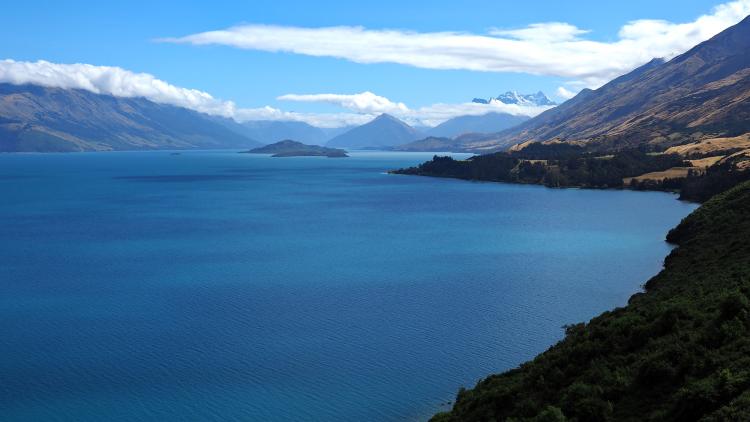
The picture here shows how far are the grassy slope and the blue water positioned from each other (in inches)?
421

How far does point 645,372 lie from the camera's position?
40.6 m

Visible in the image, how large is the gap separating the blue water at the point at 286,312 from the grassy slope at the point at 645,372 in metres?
10.7

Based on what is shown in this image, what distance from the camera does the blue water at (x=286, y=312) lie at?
57812mm

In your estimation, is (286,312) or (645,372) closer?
(645,372)

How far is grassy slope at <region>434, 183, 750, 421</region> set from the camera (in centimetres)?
3494

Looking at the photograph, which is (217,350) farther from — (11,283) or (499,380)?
(11,283)

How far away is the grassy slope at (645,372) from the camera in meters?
34.9

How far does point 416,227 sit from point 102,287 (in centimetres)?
8658

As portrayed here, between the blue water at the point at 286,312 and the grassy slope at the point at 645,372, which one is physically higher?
the grassy slope at the point at 645,372

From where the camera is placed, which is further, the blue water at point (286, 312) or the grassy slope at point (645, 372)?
the blue water at point (286, 312)

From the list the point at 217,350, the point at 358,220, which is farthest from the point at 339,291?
the point at 358,220

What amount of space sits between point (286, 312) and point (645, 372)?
51508 mm

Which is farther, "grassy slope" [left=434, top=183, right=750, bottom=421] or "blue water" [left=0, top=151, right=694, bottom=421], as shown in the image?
"blue water" [left=0, top=151, right=694, bottom=421]

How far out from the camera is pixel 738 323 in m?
42.4
